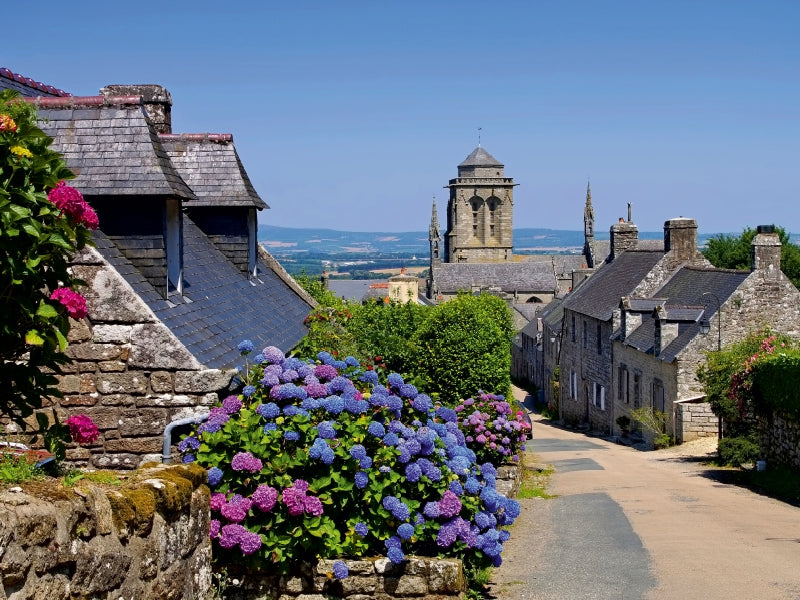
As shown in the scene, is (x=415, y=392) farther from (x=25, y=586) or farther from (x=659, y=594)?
(x=25, y=586)

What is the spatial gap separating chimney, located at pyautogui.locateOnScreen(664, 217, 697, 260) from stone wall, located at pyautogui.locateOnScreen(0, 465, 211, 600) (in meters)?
29.6

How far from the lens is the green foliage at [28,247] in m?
5.29

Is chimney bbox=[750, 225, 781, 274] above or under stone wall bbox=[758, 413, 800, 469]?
above

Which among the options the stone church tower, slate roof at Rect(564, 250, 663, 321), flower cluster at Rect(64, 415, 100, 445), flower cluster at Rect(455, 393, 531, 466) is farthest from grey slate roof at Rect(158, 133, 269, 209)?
the stone church tower

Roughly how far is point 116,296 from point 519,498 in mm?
10134

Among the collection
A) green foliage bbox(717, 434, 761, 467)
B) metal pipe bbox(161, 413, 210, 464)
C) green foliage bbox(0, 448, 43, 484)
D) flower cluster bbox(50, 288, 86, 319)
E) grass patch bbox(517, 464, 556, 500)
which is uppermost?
flower cluster bbox(50, 288, 86, 319)

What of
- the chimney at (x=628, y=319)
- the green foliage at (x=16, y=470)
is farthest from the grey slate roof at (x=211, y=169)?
the chimney at (x=628, y=319)

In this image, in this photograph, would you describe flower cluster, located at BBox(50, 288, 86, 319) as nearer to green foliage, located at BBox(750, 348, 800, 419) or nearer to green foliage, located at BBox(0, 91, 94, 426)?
green foliage, located at BBox(0, 91, 94, 426)

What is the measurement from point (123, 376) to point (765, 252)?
22912 mm

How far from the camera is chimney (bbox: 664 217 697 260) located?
3399 cm

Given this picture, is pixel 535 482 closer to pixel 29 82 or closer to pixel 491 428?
pixel 491 428

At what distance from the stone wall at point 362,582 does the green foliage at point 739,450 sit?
47.5 feet

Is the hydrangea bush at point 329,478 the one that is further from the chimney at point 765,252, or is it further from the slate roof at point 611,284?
the slate roof at point 611,284

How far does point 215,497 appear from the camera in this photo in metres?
7.45
